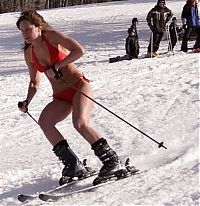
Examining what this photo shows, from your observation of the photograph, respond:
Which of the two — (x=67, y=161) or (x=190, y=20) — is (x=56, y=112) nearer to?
(x=67, y=161)

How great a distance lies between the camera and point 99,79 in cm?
1084

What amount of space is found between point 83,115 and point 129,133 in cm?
208

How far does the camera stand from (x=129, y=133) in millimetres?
6867

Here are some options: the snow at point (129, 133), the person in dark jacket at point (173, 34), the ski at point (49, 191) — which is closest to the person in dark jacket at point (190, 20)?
the person in dark jacket at point (173, 34)

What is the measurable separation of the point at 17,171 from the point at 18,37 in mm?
17179

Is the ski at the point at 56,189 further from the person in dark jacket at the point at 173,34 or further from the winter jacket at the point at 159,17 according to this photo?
the person in dark jacket at the point at 173,34

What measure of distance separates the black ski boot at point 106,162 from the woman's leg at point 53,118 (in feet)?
1.23

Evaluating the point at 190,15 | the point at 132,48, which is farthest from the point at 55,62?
the point at 190,15

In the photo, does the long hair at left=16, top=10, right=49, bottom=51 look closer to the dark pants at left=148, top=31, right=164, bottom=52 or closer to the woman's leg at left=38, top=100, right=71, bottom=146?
the woman's leg at left=38, top=100, right=71, bottom=146

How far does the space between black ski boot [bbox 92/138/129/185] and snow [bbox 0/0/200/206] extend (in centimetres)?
10

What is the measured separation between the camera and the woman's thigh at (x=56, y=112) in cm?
502

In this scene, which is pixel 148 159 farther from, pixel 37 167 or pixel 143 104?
pixel 143 104

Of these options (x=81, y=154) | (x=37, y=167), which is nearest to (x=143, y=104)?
(x=81, y=154)

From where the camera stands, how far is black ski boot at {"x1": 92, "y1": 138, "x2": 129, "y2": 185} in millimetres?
4938
